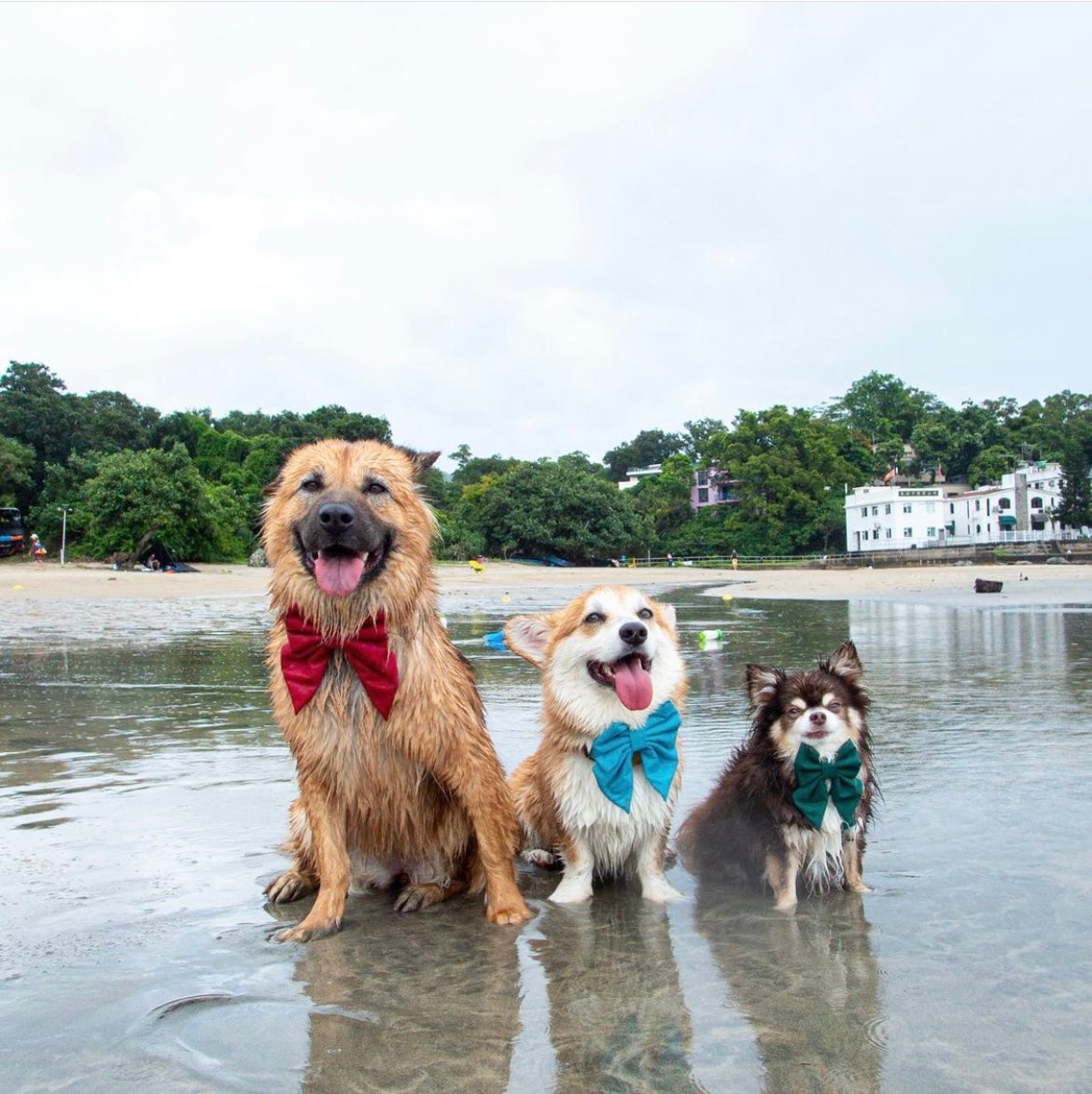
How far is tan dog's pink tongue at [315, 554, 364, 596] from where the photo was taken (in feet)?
11.4

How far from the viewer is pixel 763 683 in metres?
3.88

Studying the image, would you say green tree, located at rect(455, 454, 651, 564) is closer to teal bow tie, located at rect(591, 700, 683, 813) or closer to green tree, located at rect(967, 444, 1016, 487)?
green tree, located at rect(967, 444, 1016, 487)

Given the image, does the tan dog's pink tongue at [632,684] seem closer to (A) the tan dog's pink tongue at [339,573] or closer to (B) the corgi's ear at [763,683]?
(B) the corgi's ear at [763,683]

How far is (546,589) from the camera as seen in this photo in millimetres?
31406

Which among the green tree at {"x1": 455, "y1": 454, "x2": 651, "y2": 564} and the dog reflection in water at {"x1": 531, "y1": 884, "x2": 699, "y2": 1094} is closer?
the dog reflection in water at {"x1": 531, "y1": 884, "x2": 699, "y2": 1094}

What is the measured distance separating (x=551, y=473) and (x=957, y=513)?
39.8m

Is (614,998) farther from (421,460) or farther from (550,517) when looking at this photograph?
(550,517)

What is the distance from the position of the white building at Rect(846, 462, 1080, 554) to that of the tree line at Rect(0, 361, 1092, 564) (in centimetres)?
190

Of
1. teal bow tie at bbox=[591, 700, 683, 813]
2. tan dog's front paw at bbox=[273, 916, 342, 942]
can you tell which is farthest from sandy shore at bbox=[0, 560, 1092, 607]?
tan dog's front paw at bbox=[273, 916, 342, 942]

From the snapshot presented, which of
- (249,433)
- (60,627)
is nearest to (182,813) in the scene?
(60,627)

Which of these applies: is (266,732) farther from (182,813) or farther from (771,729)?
(771,729)

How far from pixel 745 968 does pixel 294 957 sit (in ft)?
4.66

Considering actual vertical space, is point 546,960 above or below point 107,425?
below

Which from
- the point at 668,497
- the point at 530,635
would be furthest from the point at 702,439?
the point at 530,635
